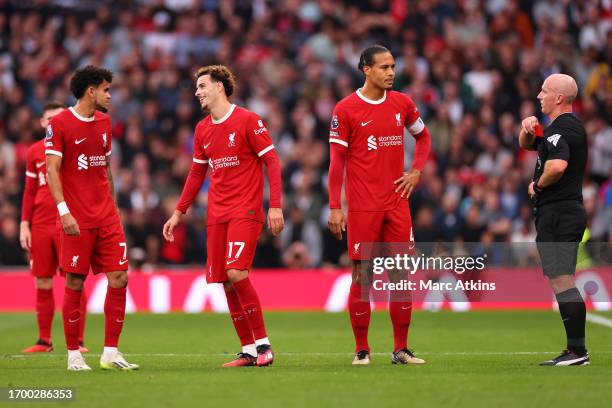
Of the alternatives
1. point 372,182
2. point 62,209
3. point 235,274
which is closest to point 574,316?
point 372,182

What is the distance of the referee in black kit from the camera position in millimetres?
10195

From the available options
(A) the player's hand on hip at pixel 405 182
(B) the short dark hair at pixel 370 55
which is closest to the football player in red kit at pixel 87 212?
(B) the short dark hair at pixel 370 55

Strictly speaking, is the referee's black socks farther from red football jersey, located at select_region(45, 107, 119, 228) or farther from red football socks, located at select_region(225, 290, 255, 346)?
red football jersey, located at select_region(45, 107, 119, 228)

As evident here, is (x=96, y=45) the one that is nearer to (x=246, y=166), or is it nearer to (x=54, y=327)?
(x=54, y=327)

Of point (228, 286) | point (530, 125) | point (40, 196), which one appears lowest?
point (228, 286)

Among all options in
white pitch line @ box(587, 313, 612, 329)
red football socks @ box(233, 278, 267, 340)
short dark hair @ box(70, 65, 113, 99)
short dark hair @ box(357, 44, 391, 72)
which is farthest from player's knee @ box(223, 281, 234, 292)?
white pitch line @ box(587, 313, 612, 329)

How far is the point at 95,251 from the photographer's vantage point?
35.1 ft

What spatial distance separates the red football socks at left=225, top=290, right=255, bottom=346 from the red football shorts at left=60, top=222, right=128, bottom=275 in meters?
0.98

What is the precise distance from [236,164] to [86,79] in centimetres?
147

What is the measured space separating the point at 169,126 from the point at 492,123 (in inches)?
229

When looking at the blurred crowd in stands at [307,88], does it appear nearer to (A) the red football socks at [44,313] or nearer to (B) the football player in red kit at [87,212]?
(A) the red football socks at [44,313]

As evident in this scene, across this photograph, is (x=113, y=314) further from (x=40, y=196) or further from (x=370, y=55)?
(x=40, y=196)

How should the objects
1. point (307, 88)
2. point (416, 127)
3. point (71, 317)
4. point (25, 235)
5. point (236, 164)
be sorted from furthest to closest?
point (307, 88) → point (25, 235) → point (416, 127) → point (236, 164) → point (71, 317)

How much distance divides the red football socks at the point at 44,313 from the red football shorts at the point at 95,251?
2.75 metres
